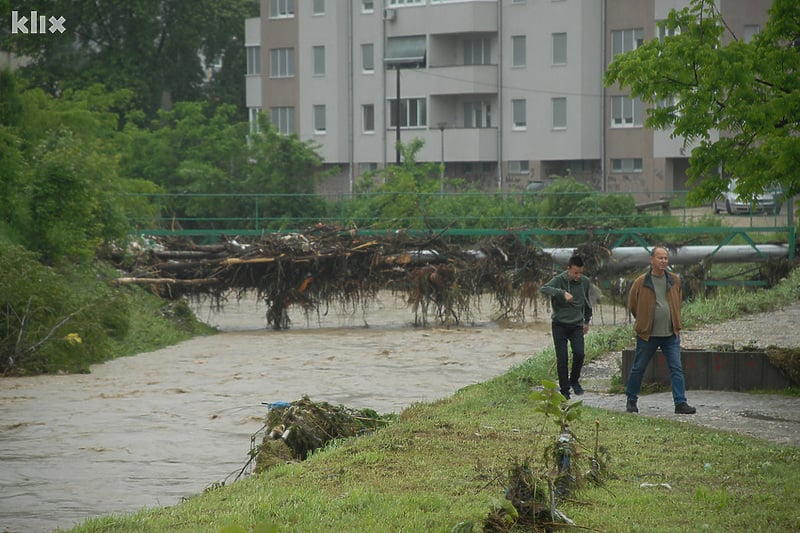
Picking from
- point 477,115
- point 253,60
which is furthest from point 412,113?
point 253,60

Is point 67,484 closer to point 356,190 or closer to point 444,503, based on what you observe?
point 444,503

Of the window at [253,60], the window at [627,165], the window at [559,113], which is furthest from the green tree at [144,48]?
the window at [627,165]

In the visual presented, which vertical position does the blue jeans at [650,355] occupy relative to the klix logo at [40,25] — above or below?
below

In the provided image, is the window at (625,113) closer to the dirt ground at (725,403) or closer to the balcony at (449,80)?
the balcony at (449,80)

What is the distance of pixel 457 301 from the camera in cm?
3048

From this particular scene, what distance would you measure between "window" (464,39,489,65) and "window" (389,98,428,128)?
11.0 feet

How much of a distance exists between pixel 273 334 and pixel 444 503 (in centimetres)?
2215

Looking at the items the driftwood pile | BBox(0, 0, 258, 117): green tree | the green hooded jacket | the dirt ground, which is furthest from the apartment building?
the green hooded jacket

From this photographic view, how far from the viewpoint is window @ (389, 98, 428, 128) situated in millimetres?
64125

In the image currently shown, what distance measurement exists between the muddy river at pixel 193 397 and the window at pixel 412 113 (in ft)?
104

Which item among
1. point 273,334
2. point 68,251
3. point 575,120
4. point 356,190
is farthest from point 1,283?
point 575,120

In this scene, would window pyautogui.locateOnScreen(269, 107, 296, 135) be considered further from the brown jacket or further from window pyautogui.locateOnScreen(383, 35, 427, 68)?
the brown jacket

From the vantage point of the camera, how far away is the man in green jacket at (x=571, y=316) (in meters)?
15.2

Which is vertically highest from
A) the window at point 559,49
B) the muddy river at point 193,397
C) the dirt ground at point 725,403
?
the window at point 559,49
